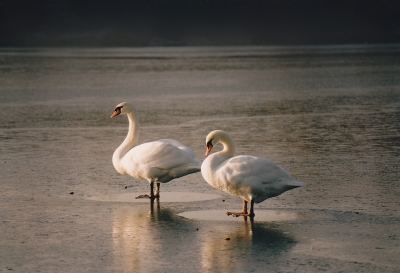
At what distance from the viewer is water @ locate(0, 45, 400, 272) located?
7781 mm

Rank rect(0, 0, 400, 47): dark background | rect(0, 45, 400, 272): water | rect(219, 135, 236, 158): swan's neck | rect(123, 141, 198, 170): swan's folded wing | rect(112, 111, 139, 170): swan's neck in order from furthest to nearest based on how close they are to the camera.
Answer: rect(0, 0, 400, 47): dark background
rect(112, 111, 139, 170): swan's neck
rect(123, 141, 198, 170): swan's folded wing
rect(219, 135, 236, 158): swan's neck
rect(0, 45, 400, 272): water

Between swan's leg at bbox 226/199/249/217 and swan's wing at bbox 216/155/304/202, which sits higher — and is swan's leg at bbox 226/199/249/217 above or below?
below

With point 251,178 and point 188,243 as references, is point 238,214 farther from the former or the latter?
point 188,243

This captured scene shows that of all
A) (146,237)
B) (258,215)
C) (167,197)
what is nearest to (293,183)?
(258,215)

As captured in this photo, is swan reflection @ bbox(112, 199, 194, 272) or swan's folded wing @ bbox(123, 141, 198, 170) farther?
swan's folded wing @ bbox(123, 141, 198, 170)

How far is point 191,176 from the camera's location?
11898 millimetres

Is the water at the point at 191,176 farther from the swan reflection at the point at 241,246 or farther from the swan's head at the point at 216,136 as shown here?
the swan's head at the point at 216,136

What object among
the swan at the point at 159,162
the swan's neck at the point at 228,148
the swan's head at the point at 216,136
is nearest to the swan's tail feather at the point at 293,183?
the swan's neck at the point at 228,148

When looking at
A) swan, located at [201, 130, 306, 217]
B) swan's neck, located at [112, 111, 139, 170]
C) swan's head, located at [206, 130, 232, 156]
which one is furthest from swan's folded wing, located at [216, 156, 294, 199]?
swan's neck, located at [112, 111, 139, 170]

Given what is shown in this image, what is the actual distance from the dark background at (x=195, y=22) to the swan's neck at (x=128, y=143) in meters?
109

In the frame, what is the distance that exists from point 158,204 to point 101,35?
427 feet

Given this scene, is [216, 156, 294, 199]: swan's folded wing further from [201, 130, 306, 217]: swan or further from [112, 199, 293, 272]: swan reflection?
[112, 199, 293, 272]: swan reflection

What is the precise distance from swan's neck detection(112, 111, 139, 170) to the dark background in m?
109

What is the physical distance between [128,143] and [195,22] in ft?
471
